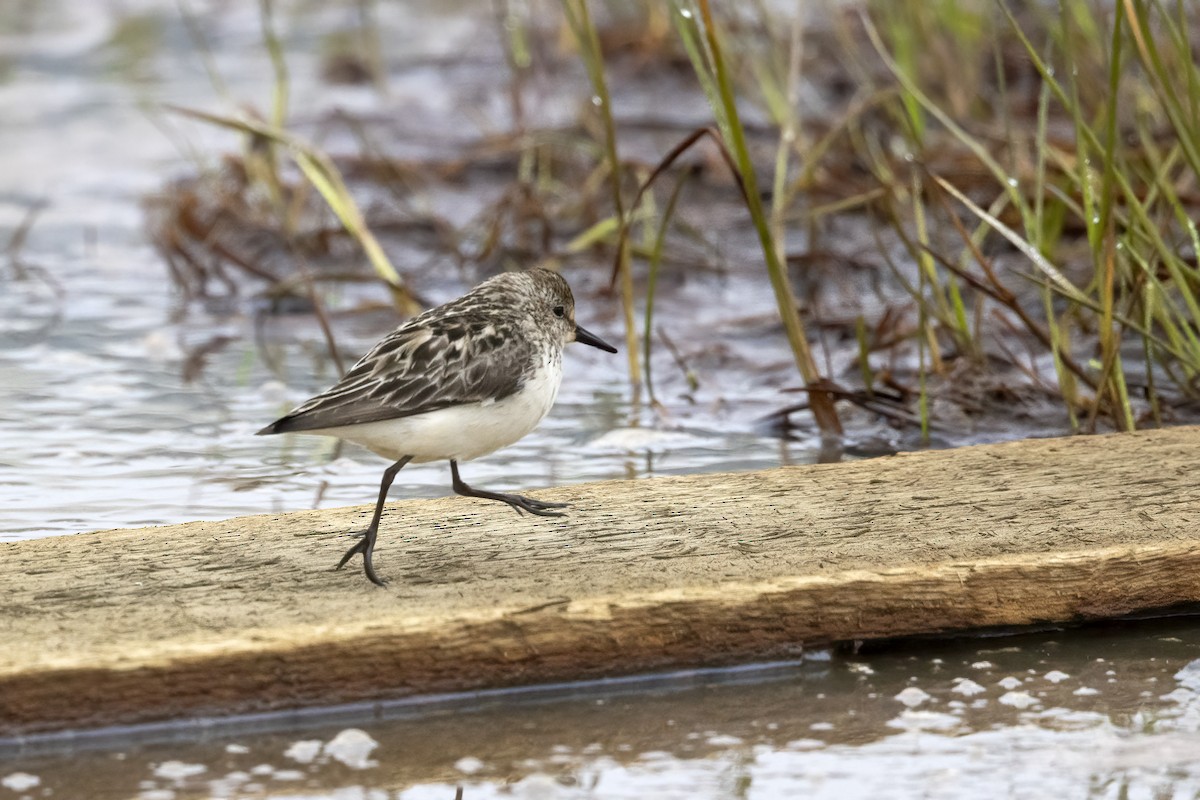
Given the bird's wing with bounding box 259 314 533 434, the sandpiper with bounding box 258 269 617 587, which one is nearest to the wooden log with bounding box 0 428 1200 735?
the sandpiper with bounding box 258 269 617 587

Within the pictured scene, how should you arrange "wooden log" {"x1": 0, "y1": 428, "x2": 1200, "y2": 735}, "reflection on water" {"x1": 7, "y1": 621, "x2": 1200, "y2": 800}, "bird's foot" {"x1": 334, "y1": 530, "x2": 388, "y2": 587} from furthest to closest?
1. "bird's foot" {"x1": 334, "y1": 530, "x2": 388, "y2": 587}
2. "wooden log" {"x1": 0, "y1": 428, "x2": 1200, "y2": 735}
3. "reflection on water" {"x1": 7, "y1": 621, "x2": 1200, "y2": 800}

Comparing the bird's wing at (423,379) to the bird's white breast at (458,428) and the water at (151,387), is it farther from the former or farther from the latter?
the water at (151,387)

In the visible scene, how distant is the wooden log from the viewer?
3375 millimetres

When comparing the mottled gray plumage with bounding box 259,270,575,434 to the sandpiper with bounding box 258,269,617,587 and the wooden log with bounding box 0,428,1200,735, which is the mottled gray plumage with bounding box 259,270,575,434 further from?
the wooden log with bounding box 0,428,1200,735

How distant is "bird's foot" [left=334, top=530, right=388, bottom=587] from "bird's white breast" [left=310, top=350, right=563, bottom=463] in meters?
0.22

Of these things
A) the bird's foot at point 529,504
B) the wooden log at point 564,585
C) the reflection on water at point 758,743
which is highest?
the bird's foot at point 529,504

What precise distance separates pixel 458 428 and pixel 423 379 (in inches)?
5.7

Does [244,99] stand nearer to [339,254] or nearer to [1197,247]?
[339,254]

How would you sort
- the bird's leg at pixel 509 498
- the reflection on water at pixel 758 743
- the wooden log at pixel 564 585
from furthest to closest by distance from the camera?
the bird's leg at pixel 509 498
the wooden log at pixel 564 585
the reflection on water at pixel 758 743

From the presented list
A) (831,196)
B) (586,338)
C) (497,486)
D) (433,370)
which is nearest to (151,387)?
(497,486)

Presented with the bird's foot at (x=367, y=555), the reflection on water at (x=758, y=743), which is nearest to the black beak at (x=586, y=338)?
the bird's foot at (x=367, y=555)

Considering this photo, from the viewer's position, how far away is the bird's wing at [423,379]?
377cm

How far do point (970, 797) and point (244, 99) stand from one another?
28.7 ft

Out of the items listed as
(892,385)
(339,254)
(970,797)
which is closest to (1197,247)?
(892,385)
